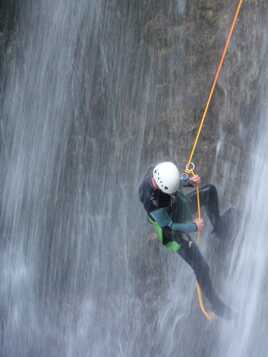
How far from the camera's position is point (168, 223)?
539 cm

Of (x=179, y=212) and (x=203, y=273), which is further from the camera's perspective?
(x=203, y=273)

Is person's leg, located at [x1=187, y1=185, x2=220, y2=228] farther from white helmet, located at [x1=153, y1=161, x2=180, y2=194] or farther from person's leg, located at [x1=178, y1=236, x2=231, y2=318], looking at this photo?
A: white helmet, located at [x1=153, y1=161, x2=180, y2=194]

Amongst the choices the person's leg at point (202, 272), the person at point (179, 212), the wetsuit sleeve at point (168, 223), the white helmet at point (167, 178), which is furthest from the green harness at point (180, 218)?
the white helmet at point (167, 178)

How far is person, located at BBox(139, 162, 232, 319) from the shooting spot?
5133 millimetres

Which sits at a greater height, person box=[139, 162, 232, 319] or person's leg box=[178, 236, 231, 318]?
person box=[139, 162, 232, 319]

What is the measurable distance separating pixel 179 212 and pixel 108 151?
92.9 inches

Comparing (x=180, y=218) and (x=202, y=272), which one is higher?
(x=180, y=218)

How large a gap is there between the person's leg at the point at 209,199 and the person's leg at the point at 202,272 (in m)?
0.41

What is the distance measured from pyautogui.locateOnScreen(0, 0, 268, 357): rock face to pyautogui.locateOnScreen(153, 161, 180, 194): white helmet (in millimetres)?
1501

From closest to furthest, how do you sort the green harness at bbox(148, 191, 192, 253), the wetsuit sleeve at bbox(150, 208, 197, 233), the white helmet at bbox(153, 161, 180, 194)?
1. the white helmet at bbox(153, 161, 180, 194)
2. the wetsuit sleeve at bbox(150, 208, 197, 233)
3. the green harness at bbox(148, 191, 192, 253)

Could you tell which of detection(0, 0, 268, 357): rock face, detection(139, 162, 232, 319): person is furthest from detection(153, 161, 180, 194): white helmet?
detection(0, 0, 268, 357): rock face

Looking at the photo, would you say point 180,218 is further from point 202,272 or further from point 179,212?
point 202,272

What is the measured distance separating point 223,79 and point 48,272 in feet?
13.4

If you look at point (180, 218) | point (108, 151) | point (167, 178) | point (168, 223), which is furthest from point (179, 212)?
point (108, 151)
